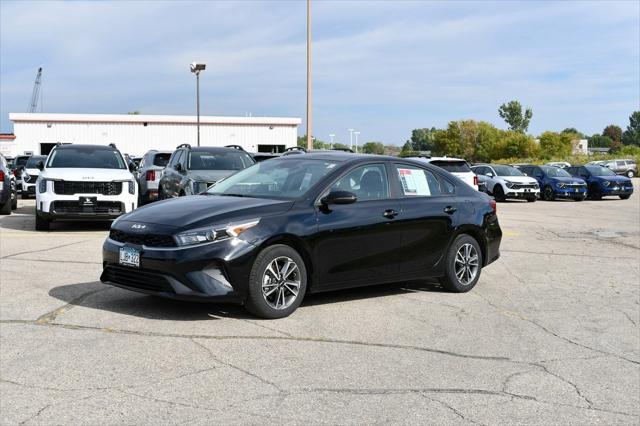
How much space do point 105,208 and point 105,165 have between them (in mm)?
1584

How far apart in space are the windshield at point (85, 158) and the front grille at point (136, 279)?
8.94 meters

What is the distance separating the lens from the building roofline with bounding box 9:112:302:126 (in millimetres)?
66812

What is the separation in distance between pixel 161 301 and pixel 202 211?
1244 millimetres

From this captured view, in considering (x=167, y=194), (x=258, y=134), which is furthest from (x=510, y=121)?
(x=167, y=194)

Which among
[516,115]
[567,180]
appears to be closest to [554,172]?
[567,180]

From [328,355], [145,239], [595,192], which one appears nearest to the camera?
[328,355]

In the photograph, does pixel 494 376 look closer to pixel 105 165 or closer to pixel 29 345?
pixel 29 345

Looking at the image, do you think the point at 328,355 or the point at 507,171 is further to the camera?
the point at 507,171

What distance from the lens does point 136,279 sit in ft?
22.5

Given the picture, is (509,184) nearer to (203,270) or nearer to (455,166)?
(455,166)

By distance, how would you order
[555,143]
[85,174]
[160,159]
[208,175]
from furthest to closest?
1. [555,143]
2. [160,159]
3. [208,175]
4. [85,174]

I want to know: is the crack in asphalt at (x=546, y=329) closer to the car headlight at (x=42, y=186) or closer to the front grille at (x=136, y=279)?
the front grille at (x=136, y=279)

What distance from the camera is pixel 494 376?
5520mm

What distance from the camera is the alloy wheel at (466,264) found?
8.74 meters
